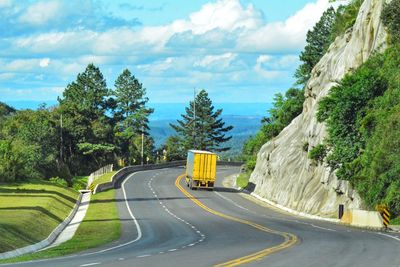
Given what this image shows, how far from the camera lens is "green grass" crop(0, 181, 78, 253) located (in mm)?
34453

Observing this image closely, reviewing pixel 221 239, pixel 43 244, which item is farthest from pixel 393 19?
pixel 43 244

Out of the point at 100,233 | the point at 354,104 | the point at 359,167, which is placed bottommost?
the point at 100,233

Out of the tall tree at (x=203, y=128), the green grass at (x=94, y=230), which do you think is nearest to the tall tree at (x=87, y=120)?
the tall tree at (x=203, y=128)

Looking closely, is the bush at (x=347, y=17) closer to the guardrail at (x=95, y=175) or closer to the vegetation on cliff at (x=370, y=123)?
the vegetation on cliff at (x=370, y=123)

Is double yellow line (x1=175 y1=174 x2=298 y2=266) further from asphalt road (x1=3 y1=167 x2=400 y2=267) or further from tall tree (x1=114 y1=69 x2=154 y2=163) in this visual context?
tall tree (x1=114 y1=69 x2=154 y2=163)

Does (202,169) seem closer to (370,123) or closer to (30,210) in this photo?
(370,123)

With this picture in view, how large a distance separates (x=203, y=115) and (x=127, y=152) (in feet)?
118

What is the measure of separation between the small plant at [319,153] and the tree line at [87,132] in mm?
31922

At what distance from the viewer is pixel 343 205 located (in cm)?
5228

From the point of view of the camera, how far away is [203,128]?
173m

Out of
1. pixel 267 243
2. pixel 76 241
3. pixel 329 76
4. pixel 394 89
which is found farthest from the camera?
pixel 329 76

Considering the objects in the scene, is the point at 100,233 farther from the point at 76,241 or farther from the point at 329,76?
the point at 329,76

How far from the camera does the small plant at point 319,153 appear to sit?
194 feet

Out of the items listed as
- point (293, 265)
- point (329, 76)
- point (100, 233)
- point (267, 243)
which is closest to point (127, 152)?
point (329, 76)
